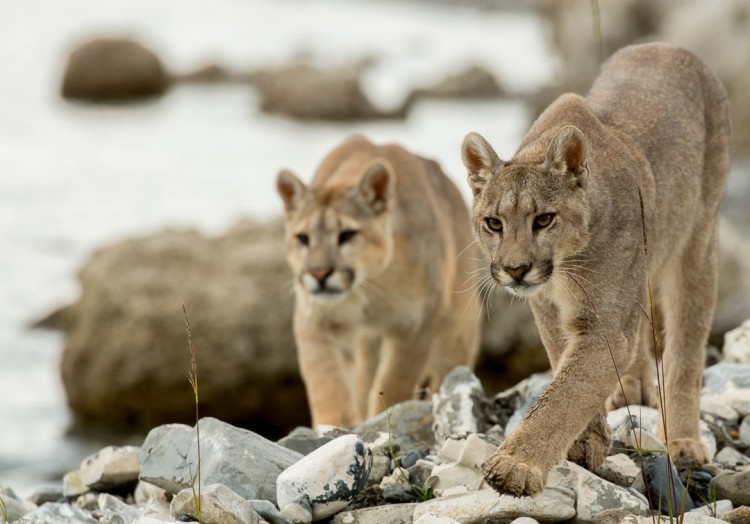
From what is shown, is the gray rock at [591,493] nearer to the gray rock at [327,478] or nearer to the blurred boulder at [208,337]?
the gray rock at [327,478]

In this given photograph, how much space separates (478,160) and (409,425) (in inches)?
85.7

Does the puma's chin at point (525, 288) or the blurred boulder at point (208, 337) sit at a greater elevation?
the puma's chin at point (525, 288)

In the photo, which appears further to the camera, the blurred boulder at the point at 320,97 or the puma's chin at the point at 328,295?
the blurred boulder at the point at 320,97

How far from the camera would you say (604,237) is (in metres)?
6.54

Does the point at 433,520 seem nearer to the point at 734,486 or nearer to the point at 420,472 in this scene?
the point at 420,472

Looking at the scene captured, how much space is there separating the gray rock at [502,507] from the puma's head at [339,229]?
4717 mm

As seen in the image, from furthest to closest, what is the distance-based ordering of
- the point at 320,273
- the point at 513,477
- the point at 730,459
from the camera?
1. the point at 320,273
2. the point at 730,459
3. the point at 513,477

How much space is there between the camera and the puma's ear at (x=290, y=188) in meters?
11.3

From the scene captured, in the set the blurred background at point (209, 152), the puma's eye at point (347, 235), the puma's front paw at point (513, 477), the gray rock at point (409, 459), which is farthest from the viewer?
the blurred background at point (209, 152)

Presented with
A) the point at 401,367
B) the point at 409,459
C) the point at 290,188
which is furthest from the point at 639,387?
the point at 290,188

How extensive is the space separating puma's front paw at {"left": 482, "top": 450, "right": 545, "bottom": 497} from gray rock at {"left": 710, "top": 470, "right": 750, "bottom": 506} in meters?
1.51

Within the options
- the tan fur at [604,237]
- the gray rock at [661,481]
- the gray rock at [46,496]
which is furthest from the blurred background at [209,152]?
the gray rock at [46,496]

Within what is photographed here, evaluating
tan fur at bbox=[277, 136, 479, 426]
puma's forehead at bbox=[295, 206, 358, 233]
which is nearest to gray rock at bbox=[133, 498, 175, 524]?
tan fur at bbox=[277, 136, 479, 426]

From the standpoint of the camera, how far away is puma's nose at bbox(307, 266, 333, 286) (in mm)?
10805
